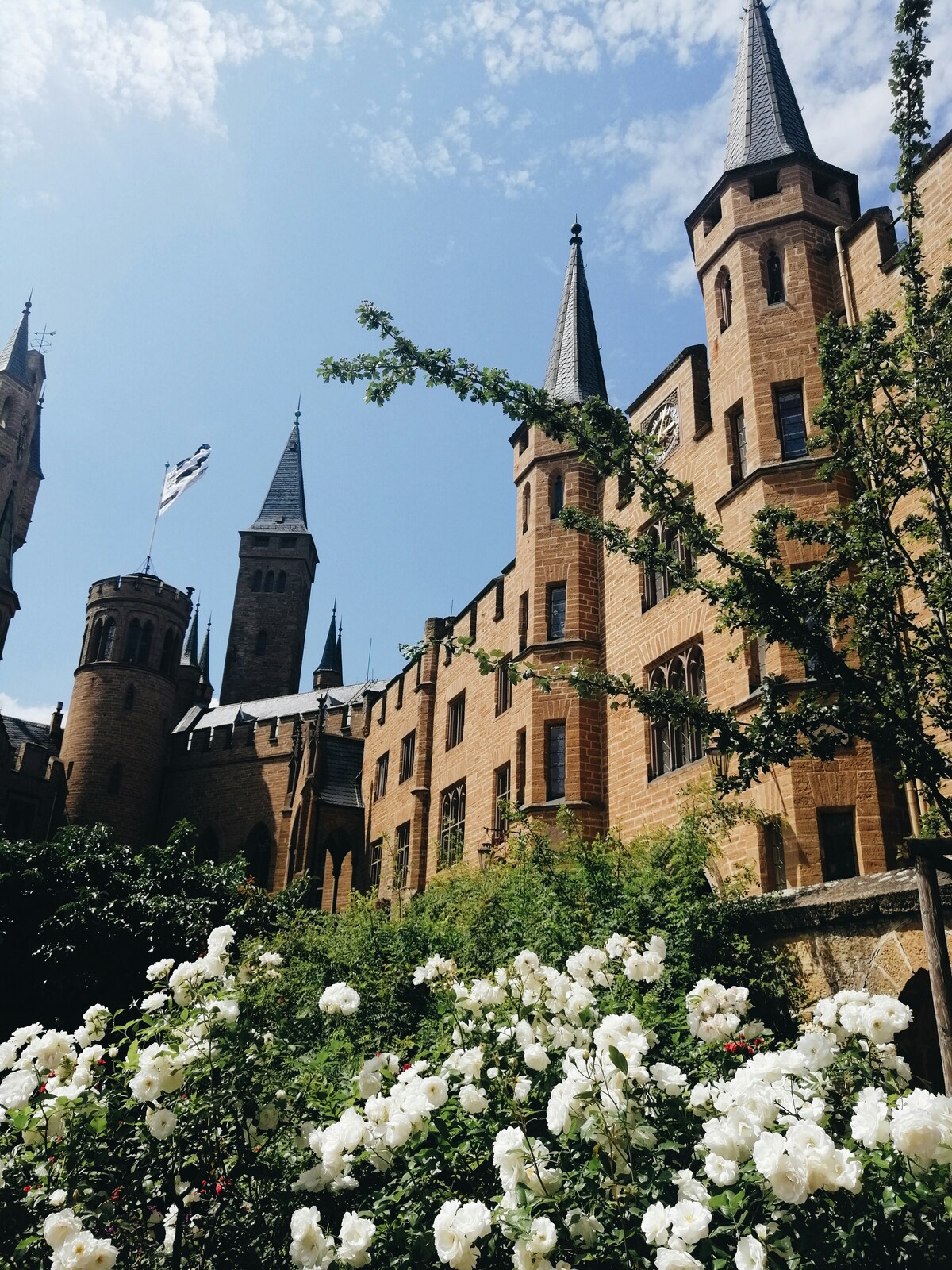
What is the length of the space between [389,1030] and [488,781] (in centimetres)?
1095

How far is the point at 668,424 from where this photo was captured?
16.2m

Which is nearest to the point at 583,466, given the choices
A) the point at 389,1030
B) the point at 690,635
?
the point at 690,635

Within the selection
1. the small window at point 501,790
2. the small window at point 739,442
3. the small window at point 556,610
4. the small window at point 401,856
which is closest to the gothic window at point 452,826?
the small window at point 501,790

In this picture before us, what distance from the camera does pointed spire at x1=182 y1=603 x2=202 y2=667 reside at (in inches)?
2226

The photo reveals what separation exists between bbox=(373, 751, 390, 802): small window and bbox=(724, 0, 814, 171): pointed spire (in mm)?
19971

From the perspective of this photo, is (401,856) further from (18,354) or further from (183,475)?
(18,354)

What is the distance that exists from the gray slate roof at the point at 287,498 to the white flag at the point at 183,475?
8920 millimetres

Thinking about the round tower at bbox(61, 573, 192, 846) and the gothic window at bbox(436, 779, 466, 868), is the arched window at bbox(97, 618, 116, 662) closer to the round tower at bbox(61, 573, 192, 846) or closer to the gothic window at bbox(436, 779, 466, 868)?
the round tower at bbox(61, 573, 192, 846)

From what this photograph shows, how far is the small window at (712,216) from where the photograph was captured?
1543 centimetres

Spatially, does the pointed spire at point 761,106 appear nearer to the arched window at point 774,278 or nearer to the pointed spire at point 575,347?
the arched window at point 774,278

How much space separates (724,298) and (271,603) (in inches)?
1830

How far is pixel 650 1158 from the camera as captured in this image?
10.6 ft

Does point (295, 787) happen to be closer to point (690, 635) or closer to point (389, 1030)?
point (690, 635)

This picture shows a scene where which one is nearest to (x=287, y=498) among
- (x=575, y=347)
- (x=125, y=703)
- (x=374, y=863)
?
(x=125, y=703)
